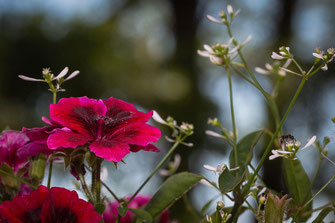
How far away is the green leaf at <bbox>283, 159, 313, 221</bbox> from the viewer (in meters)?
0.37

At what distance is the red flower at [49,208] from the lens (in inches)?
11.6

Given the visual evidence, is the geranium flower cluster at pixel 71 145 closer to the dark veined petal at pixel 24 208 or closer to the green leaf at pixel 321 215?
the dark veined petal at pixel 24 208

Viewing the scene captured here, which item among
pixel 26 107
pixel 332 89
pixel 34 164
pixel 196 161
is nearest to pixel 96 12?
pixel 26 107

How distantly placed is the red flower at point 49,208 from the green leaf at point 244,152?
13 centimetres

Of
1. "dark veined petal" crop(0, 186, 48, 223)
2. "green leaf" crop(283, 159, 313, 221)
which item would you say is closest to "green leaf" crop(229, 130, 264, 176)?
"green leaf" crop(283, 159, 313, 221)

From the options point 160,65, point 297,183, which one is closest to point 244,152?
point 297,183

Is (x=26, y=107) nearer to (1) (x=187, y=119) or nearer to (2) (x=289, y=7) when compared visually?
(1) (x=187, y=119)

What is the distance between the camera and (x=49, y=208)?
0.99 feet

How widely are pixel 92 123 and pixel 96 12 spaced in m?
4.19

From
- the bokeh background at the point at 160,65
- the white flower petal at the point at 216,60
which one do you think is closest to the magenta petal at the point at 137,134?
the white flower petal at the point at 216,60

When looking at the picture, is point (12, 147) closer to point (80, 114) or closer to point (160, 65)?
point (80, 114)

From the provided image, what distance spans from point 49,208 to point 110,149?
0.06m

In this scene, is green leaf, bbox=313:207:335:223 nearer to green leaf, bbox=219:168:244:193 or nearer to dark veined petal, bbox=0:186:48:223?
green leaf, bbox=219:168:244:193

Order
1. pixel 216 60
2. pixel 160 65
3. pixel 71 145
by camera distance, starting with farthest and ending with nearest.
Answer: pixel 160 65, pixel 216 60, pixel 71 145
